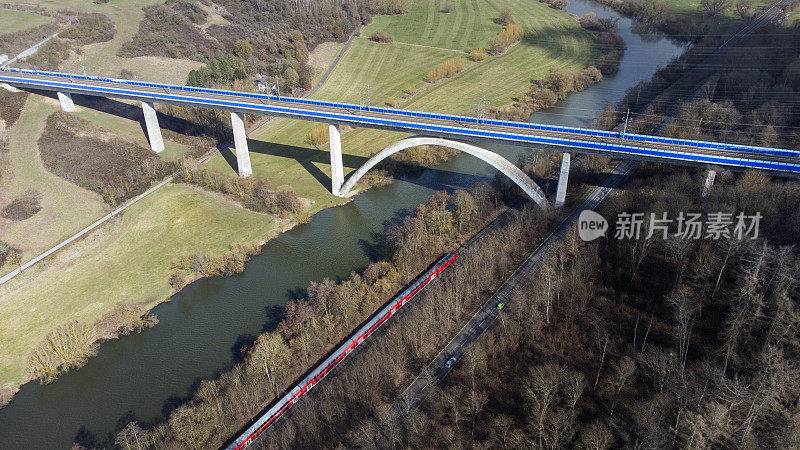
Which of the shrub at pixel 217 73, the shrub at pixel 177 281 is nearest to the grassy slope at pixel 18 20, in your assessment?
the shrub at pixel 217 73

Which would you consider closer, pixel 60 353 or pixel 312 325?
pixel 312 325

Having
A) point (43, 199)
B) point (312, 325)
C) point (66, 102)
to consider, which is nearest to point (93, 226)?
point (43, 199)

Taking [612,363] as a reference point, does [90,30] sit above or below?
above

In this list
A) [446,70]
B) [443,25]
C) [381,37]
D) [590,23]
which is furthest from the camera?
[443,25]

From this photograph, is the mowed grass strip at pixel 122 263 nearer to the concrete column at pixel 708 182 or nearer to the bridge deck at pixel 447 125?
the bridge deck at pixel 447 125

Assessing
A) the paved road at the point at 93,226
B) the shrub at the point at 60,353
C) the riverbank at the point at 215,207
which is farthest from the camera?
the paved road at the point at 93,226

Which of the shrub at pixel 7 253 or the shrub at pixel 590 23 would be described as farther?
the shrub at pixel 590 23

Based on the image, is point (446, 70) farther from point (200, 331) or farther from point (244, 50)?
point (200, 331)
